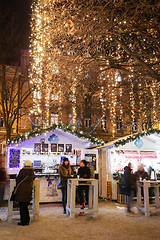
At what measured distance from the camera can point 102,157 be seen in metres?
12.5

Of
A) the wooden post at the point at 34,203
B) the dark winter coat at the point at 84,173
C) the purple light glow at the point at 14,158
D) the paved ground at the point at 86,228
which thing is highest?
the purple light glow at the point at 14,158

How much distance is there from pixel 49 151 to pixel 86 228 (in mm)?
6026

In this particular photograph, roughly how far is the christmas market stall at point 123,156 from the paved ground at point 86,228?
3.52 metres

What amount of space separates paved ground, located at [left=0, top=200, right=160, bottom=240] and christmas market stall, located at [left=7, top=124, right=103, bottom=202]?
2.51 meters

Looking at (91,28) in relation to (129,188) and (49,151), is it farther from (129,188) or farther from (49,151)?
(49,151)

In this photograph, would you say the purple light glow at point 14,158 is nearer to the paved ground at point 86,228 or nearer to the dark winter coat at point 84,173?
the paved ground at point 86,228

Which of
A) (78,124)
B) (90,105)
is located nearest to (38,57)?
(90,105)

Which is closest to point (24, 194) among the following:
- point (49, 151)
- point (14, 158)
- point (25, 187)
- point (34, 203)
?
point (25, 187)

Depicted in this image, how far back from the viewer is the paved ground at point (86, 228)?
5.40m

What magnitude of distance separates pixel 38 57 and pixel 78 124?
12970 millimetres

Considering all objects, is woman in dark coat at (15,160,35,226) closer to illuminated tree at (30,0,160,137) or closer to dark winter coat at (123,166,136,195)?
dark winter coat at (123,166,136,195)

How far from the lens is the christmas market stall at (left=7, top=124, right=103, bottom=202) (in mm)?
10445

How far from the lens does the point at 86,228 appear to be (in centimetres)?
616

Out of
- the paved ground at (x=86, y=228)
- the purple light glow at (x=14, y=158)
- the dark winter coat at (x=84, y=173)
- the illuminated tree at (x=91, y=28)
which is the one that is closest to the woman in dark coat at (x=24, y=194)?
the paved ground at (x=86, y=228)
